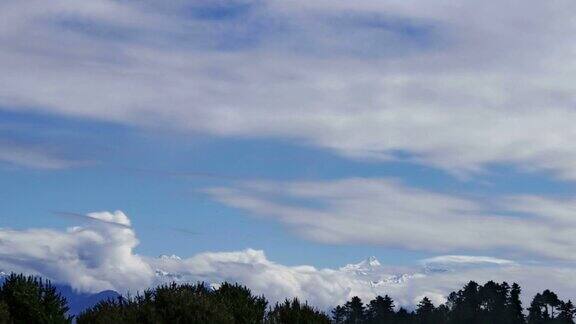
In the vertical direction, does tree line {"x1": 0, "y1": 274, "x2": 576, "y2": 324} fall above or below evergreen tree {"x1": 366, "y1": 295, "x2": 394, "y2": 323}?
below

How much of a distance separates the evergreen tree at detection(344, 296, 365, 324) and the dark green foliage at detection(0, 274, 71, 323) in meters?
139

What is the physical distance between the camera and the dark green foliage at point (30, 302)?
44812mm

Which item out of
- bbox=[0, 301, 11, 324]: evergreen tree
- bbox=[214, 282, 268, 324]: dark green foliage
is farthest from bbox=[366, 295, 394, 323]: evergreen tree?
bbox=[0, 301, 11, 324]: evergreen tree

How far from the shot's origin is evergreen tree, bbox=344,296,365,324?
18125 centimetres

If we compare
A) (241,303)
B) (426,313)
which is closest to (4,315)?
(241,303)

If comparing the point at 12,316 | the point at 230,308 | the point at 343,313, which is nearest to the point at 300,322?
the point at 230,308

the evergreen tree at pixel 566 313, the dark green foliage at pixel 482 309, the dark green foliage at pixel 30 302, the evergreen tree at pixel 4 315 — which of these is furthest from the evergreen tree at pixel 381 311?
the evergreen tree at pixel 4 315

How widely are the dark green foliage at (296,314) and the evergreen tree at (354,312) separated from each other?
5262 inches

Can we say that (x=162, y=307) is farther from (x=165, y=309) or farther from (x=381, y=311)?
(x=381, y=311)

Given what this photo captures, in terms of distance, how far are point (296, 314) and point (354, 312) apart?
446ft

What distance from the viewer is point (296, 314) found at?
4822cm

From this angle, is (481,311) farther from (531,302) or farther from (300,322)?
(300,322)

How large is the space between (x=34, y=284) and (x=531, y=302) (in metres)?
131

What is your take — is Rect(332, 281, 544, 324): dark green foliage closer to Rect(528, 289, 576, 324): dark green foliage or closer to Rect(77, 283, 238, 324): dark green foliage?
Rect(528, 289, 576, 324): dark green foliage
